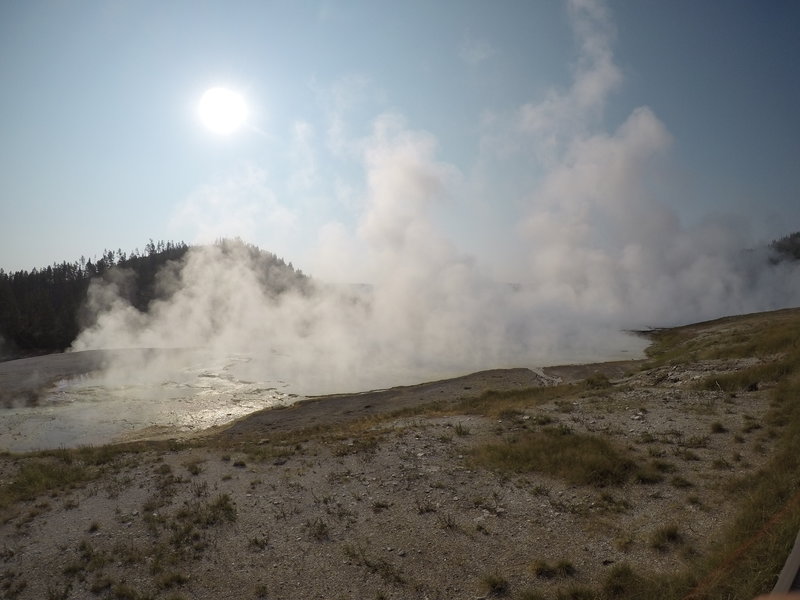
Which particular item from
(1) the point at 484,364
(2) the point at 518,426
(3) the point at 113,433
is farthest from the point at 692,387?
(3) the point at 113,433

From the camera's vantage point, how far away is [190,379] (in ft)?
146

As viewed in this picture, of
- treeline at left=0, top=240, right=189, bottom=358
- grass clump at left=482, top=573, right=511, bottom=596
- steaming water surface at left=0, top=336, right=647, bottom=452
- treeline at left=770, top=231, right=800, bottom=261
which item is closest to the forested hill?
treeline at left=0, top=240, right=189, bottom=358

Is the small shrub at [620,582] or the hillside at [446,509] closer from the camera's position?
the small shrub at [620,582]

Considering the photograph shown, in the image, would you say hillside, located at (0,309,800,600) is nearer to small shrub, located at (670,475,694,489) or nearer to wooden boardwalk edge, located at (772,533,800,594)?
small shrub, located at (670,475,694,489)

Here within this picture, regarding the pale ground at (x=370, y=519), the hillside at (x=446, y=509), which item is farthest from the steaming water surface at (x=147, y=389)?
the pale ground at (x=370, y=519)

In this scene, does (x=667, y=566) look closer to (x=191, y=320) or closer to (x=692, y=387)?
(x=692, y=387)

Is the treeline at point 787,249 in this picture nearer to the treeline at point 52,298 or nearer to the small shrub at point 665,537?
the small shrub at point 665,537

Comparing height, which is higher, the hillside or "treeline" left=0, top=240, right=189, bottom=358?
"treeline" left=0, top=240, right=189, bottom=358

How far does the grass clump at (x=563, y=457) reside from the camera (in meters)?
12.3

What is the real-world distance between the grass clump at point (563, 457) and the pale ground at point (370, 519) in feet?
1.74

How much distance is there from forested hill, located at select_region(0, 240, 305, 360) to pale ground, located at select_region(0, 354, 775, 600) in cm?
9082

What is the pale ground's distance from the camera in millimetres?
8617

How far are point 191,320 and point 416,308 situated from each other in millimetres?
47218

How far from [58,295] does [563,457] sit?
12950 cm
